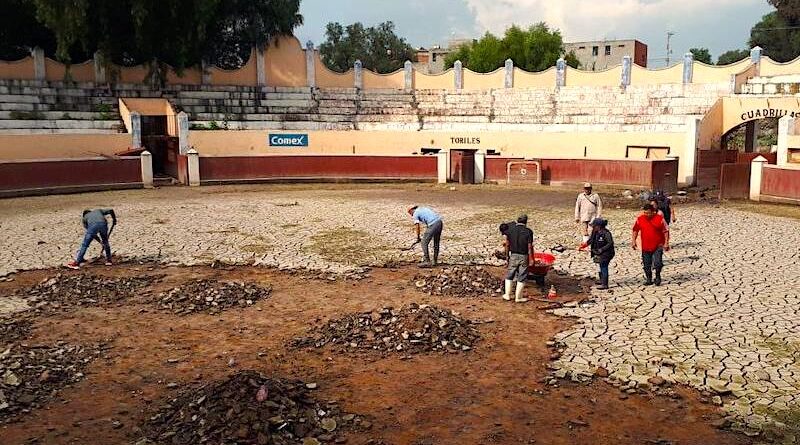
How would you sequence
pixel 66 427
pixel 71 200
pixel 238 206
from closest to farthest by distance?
pixel 66 427, pixel 238 206, pixel 71 200

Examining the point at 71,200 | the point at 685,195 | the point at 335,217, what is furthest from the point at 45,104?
the point at 685,195

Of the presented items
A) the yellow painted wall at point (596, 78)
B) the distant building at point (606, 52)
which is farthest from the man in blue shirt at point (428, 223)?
the distant building at point (606, 52)

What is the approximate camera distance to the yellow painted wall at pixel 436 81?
36.7m

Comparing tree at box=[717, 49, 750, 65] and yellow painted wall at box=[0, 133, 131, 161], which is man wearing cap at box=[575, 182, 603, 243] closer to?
yellow painted wall at box=[0, 133, 131, 161]

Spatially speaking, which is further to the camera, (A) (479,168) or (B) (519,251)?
(A) (479,168)

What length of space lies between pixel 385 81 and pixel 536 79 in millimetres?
8469

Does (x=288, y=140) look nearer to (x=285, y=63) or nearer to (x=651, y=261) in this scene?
(x=285, y=63)

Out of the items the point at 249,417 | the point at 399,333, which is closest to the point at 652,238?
the point at 399,333

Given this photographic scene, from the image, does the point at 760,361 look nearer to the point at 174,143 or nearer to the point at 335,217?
the point at 335,217

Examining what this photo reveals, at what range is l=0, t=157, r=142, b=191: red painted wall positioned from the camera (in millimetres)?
23641

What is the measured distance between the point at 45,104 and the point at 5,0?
18.5 feet

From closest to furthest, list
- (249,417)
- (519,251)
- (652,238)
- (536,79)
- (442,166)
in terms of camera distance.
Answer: (249,417), (519,251), (652,238), (442,166), (536,79)

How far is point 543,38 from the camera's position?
2527 inches

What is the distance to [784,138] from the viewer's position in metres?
23.9
